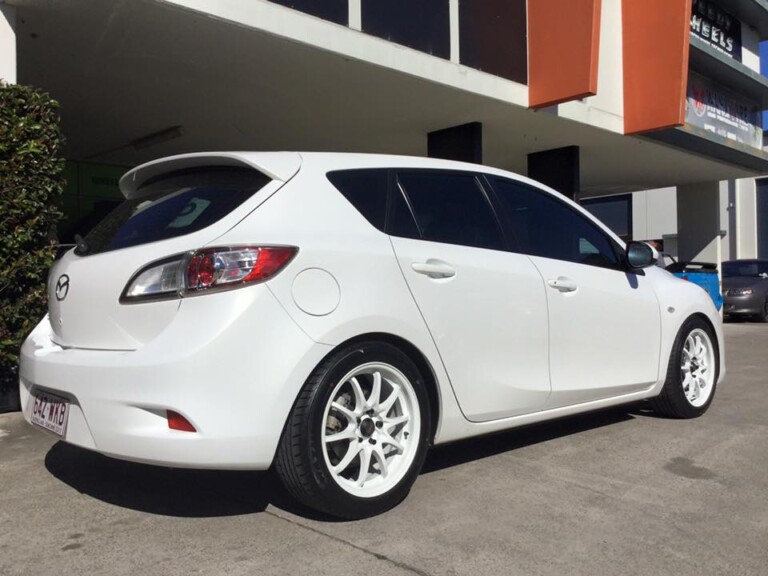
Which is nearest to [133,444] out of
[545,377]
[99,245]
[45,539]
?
[45,539]

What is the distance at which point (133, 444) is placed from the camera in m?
2.63

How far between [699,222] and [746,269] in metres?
1.67

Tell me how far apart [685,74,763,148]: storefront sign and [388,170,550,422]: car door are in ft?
34.7

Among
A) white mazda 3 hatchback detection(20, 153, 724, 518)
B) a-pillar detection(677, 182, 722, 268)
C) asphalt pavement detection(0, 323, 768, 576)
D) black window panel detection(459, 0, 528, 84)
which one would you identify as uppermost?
black window panel detection(459, 0, 528, 84)

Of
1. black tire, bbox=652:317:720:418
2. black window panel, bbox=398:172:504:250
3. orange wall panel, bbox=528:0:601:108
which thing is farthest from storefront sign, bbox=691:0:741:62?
black window panel, bbox=398:172:504:250

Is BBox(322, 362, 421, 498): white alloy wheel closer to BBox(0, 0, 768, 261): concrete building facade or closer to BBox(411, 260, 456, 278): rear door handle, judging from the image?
BBox(411, 260, 456, 278): rear door handle

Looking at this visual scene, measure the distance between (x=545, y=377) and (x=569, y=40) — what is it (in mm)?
6651

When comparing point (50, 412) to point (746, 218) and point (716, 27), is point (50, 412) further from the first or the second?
point (746, 218)

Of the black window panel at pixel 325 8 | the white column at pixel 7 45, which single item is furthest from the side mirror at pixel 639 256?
the white column at pixel 7 45

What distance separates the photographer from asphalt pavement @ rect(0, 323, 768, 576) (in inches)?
102

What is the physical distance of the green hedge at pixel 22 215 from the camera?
4.77m

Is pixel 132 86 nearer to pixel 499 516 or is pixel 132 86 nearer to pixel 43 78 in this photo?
pixel 43 78

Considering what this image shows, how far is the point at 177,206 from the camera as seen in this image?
312cm

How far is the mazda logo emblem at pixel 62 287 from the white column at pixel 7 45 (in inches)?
105
